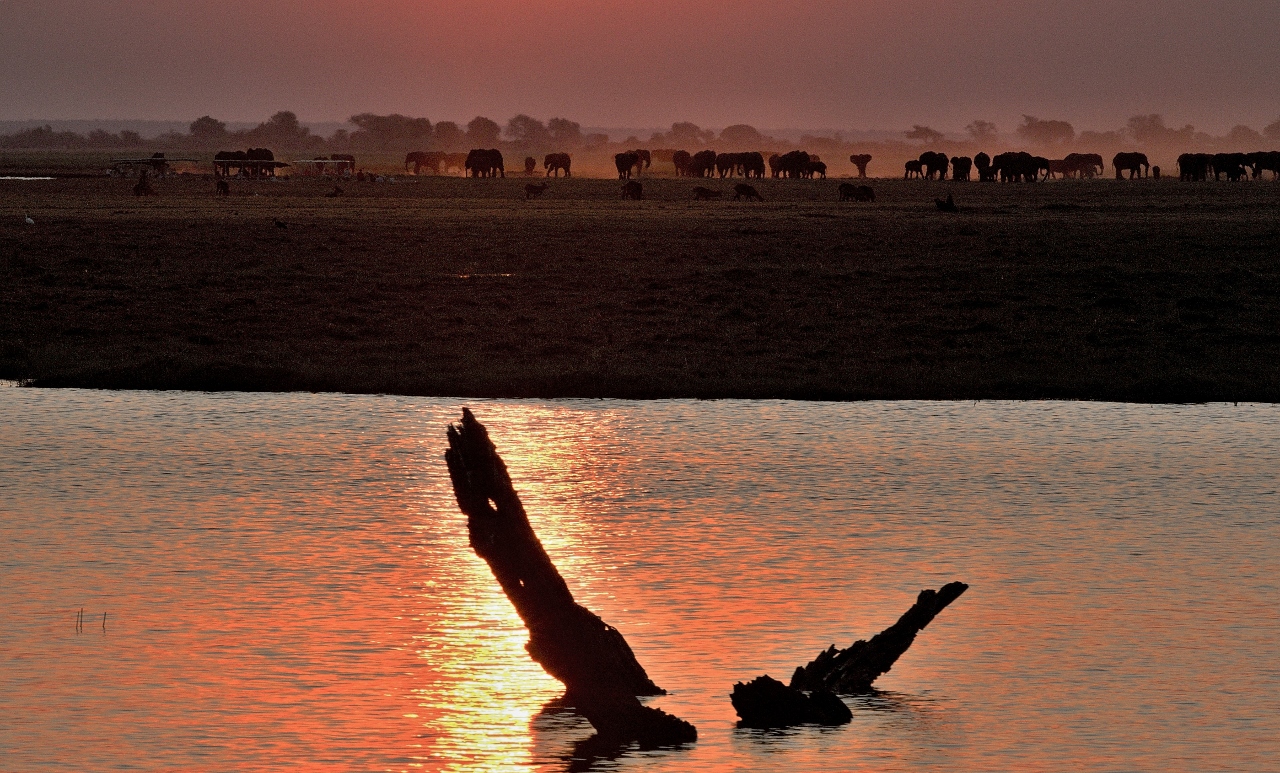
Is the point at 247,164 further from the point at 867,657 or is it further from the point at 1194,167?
the point at 867,657

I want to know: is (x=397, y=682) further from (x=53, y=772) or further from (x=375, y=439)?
(x=375, y=439)

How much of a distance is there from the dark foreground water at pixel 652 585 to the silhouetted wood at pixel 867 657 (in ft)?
0.92

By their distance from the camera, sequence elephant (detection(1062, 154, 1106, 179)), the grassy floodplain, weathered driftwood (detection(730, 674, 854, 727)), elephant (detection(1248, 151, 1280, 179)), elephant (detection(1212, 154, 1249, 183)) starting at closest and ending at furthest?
weathered driftwood (detection(730, 674, 854, 727)) < the grassy floodplain < elephant (detection(1212, 154, 1249, 183)) < elephant (detection(1248, 151, 1280, 179)) < elephant (detection(1062, 154, 1106, 179))

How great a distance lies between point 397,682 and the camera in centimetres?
1245

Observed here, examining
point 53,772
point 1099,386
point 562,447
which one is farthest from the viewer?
point 1099,386

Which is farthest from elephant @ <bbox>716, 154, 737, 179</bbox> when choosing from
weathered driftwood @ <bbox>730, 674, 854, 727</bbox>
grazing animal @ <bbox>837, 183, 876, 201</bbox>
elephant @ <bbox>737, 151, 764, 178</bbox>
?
weathered driftwood @ <bbox>730, 674, 854, 727</bbox>

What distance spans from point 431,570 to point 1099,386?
18.0m

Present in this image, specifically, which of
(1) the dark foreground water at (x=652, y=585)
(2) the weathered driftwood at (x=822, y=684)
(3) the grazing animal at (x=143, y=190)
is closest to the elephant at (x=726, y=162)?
(3) the grazing animal at (x=143, y=190)

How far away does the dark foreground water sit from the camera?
1121 centimetres

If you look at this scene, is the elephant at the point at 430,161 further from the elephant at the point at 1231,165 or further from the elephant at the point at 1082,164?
the elephant at the point at 1231,165

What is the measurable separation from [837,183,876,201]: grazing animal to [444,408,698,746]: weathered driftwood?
86.3 meters

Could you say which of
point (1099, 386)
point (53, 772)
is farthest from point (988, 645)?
point (1099, 386)

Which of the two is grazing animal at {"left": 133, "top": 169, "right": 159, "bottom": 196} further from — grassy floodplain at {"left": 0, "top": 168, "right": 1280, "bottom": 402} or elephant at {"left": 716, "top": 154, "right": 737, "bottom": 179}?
elephant at {"left": 716, "top": 154, "right": 737, "bottom": 179}

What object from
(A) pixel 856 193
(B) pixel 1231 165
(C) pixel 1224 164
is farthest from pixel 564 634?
(C) pixel 1224 164
